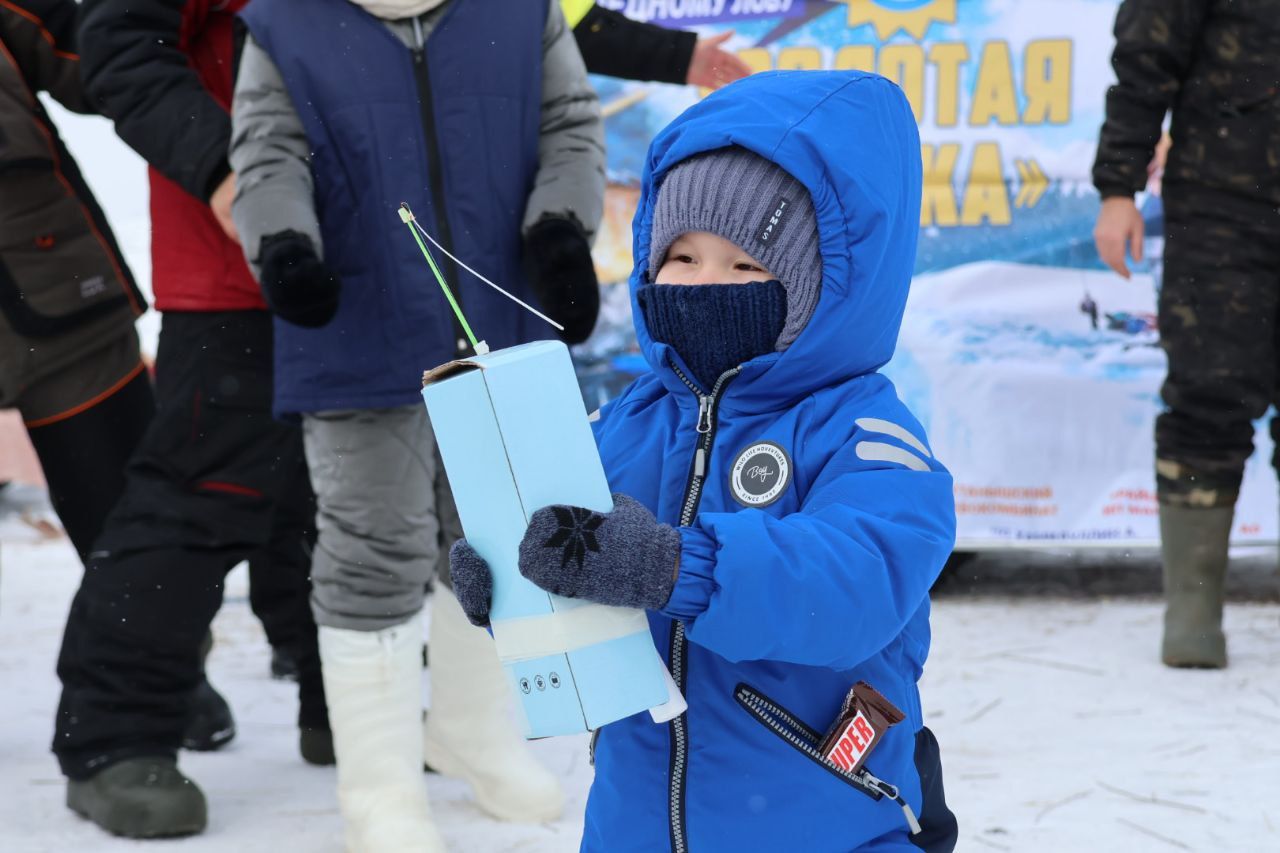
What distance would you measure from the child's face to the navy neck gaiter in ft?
0.09

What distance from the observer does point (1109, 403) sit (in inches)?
167

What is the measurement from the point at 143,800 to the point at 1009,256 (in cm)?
275

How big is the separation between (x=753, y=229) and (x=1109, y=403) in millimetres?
2998

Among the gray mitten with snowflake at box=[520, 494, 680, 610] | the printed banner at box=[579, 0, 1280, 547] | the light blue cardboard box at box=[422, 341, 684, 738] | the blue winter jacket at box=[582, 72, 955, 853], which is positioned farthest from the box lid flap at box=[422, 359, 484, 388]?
the printed banner at box=[579, 0, 1280, 547]

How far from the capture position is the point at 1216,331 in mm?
3441

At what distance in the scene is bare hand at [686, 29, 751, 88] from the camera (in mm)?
3320

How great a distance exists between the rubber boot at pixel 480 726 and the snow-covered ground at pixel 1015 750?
0.05m

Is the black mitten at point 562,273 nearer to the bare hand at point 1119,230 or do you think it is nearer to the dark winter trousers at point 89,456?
the dark winter trousers at point 89,456

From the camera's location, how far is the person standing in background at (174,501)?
2.65 meters

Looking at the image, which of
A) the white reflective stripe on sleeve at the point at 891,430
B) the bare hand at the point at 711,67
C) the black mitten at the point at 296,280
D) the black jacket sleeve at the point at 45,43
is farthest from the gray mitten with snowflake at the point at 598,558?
the bare hand at the point at 711,67

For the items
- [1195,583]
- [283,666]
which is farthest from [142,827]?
[1195,583]

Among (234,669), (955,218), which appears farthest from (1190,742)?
(234,669)

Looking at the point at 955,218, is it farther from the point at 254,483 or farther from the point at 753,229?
the point at 753,229

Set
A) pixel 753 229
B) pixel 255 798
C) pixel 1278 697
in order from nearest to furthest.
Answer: pixel 753 229 < pixel 255 798 < pixel 1278 697
